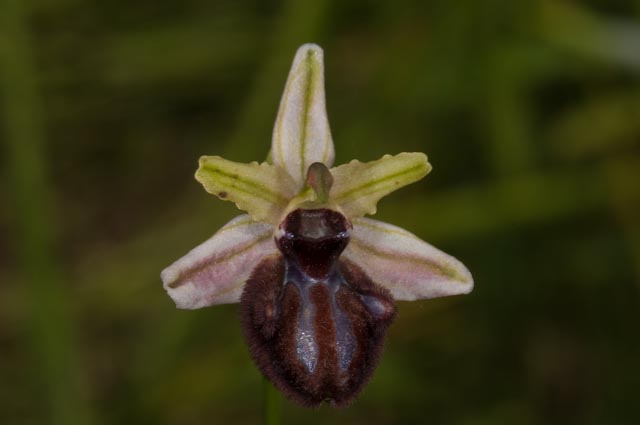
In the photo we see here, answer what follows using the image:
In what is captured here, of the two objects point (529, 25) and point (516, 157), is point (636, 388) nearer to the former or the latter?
point (516, 157)

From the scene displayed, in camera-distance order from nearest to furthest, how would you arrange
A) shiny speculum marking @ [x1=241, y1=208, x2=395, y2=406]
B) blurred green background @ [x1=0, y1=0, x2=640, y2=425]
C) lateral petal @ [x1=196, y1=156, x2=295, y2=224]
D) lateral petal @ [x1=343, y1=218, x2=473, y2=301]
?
shiny speculum marking @ [x1=241, y1=208, x2=395, y2=406] → lateral petal @ [x1=196, y1=156, x2=295, y2=224] → lateral petal @ [x1=343, y1=218, x2=473, y2=301] → blurred green background @ [x1=0, y1=0, x2=640, y2=425]

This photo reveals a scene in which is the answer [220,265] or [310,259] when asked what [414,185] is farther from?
[220,265]

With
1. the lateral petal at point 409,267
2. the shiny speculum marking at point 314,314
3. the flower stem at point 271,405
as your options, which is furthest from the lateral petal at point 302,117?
the flower stem at point 271,405

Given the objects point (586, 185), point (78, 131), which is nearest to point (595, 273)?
point (586, 185)

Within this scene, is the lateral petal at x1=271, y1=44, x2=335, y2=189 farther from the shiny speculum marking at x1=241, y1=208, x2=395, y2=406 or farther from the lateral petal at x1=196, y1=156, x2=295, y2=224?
the shiny speculum marking at x1=241, y1=208, x2=395, y2=406

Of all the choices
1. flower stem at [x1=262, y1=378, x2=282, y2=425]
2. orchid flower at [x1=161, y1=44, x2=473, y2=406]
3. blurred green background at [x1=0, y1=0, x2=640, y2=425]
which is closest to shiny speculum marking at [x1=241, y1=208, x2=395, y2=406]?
orchid flower at [x1=161, y1=44, x2=473, y2=406]

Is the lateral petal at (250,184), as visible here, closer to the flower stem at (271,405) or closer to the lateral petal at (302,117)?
the lateral petal at (302,117)

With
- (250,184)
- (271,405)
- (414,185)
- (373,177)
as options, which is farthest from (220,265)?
(414,185)
